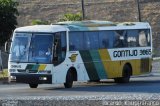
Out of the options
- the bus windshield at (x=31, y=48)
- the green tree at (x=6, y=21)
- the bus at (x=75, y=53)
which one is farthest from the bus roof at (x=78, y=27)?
the green tree at (x=6, y=21)

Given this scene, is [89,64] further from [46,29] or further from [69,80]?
[46,29]

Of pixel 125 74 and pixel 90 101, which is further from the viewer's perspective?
pixel 125 74

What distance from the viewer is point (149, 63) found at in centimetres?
3159

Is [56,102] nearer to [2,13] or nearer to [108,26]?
[108,26]

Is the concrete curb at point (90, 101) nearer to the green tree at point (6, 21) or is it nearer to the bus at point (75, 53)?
the bus at point (75, 53)

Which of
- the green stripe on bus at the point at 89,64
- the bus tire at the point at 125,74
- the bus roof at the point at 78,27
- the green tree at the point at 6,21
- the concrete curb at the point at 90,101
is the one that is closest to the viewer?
the concrete curb at the point at 90,101

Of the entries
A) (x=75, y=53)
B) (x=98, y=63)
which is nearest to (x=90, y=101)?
(x=75, y=53)

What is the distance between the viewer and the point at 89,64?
27.4 meters

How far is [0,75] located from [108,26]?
9.33 m

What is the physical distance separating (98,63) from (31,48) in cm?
377

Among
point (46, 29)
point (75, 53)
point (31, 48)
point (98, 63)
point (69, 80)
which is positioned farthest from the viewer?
point (98, 63)

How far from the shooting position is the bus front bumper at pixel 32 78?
2520cm

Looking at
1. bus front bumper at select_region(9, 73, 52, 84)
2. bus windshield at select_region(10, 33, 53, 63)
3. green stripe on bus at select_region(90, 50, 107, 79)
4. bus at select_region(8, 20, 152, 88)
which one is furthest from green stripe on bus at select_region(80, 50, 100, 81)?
bus front bumper at select_region(9, 73, 52, 84)

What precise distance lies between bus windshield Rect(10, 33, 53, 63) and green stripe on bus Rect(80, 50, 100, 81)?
82.5 inches
